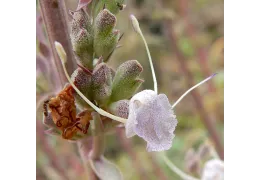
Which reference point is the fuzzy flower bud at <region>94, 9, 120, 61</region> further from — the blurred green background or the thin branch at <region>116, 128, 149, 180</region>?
the thin branch at <region>116, 128, 149, 180</region>

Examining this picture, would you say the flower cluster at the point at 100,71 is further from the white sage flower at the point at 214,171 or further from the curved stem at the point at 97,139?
the white sage flower at the point at 214,171

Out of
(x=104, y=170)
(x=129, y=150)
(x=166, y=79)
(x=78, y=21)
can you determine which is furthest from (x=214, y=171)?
(x=166, y=79)

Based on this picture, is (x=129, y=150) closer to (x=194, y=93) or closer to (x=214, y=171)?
(x=194, y=93)

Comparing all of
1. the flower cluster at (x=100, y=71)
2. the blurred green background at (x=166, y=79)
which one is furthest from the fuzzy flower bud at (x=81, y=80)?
the blurred green background at (x=166, y=79)

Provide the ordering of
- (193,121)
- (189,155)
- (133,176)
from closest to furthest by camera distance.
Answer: (189,155), (133,176), (193,121)

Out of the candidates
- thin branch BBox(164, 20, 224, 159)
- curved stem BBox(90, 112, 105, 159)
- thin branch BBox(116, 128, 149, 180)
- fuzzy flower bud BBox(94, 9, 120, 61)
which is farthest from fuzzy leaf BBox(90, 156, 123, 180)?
thin branch BBox(116, 128, 149, 180)
